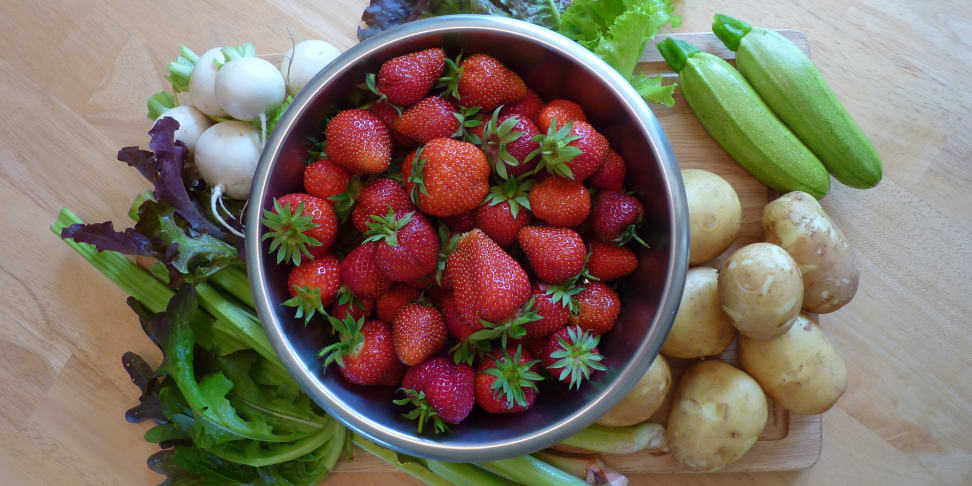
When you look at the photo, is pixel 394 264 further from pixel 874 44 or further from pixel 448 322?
pixel 874 44

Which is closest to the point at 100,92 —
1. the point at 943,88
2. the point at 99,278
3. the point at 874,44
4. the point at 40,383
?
the point at 99,278

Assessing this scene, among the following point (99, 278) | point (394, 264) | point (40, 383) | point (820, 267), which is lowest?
point (40, 383)

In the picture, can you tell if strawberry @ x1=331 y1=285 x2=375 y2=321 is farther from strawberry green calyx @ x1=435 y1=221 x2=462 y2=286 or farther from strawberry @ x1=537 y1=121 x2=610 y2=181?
strawberry @ x1=537 y1=121 x2=610 y2=181

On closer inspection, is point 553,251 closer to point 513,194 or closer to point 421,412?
point 513,194

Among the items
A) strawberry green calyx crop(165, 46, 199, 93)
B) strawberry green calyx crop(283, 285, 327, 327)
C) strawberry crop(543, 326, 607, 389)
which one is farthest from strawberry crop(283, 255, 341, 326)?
strawberry green calyx crop(165, 46, 199, 93)

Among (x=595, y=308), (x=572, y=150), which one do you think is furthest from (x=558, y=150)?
(x=595, y=308)

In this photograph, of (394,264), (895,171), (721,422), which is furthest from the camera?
(895,171)

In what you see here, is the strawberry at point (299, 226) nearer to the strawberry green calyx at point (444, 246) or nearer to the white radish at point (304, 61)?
the strawberry green calyx at point (444, 246)
